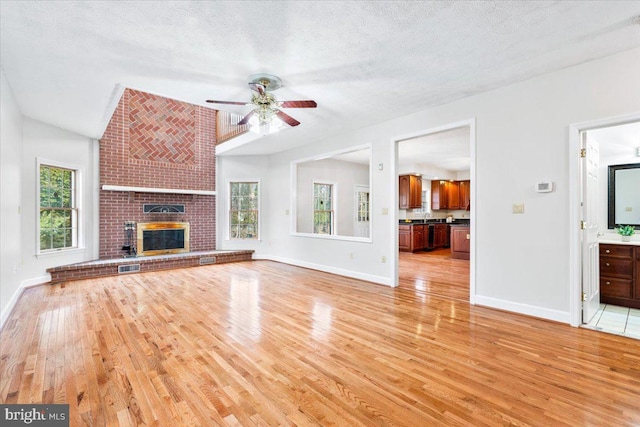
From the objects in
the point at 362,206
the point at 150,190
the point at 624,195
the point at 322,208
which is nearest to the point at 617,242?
the point at 624,195

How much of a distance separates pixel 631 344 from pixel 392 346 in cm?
211

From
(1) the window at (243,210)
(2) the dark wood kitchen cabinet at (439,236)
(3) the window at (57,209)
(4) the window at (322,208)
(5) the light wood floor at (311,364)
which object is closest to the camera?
(5) the light wood floor at (311,364)

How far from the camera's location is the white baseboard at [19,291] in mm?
3367

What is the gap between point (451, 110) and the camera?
4.10 m

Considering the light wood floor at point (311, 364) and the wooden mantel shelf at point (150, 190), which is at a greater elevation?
the wooden mantel shelf at point (150, 190)

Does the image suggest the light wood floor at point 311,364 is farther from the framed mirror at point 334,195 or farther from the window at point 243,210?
the framed mirror at point 334,195

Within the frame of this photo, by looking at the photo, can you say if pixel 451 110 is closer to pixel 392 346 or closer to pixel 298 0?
pixel 298 0

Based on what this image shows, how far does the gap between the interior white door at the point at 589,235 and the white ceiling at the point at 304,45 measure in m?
1.04

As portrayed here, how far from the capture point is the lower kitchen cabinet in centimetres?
767

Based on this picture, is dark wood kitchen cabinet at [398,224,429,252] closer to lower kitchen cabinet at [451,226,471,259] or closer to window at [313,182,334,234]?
lower kitchen cabinet at [451,226,471,259]

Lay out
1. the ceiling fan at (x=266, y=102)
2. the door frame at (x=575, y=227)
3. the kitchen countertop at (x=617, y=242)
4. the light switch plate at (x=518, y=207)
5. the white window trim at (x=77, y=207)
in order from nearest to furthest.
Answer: the door frame at (x=575, y=227)
the ceiling fan at (x=266, y=102)
the light switch plate at (x=518, y=207)
the kitchen countertop at (x=617, y=242)
the white window trim at (x=77, y=207)

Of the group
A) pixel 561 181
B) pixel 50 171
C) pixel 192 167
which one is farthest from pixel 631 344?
pixel 50 171

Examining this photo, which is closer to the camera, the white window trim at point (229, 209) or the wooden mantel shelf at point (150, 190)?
the wooden mantel shelf at point (150, 190)

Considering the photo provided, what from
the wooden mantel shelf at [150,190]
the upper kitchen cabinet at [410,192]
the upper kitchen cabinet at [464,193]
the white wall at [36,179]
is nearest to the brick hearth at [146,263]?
the white wall at [36,179]
